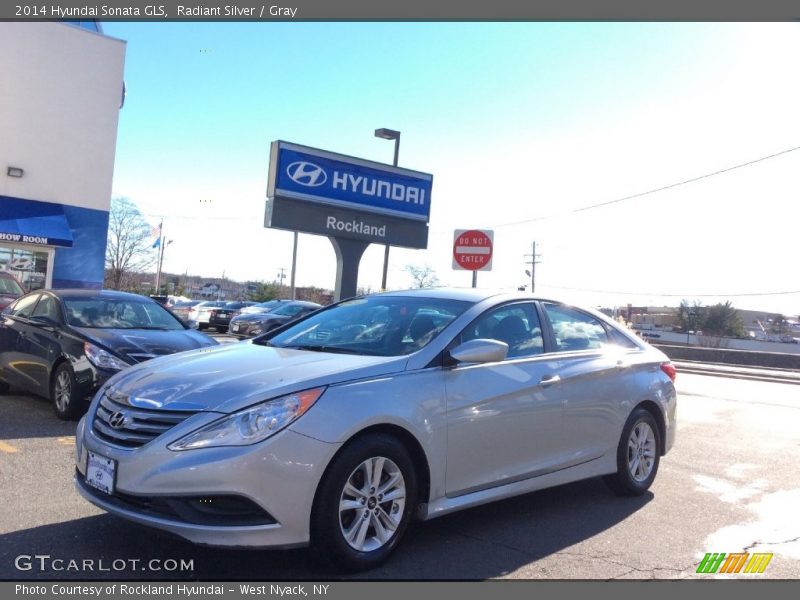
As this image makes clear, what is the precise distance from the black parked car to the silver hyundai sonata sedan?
269 cm

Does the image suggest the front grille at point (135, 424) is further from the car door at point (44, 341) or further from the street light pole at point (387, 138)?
the street light pole at point (387, 138)

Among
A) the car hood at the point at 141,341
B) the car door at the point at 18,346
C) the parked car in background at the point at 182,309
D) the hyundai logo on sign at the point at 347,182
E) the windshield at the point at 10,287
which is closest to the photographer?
the car hood at the point at 141,341

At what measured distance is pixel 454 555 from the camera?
13.7ft

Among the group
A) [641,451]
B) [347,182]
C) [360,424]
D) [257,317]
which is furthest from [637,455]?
[257,317]

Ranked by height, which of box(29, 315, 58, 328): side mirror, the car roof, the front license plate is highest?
the car roof

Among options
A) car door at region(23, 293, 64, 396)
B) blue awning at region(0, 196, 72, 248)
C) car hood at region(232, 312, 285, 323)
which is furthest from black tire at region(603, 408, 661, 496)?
blue awning at region(0, 196, 72, 248)

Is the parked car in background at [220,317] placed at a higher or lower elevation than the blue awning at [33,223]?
lower

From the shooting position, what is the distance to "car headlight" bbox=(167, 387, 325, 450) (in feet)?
11.5

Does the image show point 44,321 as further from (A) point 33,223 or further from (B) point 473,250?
(A) point 33,223

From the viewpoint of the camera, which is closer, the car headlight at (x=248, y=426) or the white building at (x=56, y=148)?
the car headlight at (x=248, y=426)

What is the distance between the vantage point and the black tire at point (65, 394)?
7176mm

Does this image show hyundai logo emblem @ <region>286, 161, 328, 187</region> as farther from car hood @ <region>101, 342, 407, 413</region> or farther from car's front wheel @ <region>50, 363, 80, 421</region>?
car hood @ <region>101, 342, 407, 413</region>

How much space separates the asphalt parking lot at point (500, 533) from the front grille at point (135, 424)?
1.65ft

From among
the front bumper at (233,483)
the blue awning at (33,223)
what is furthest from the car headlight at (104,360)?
the blue awning at (33,223)
